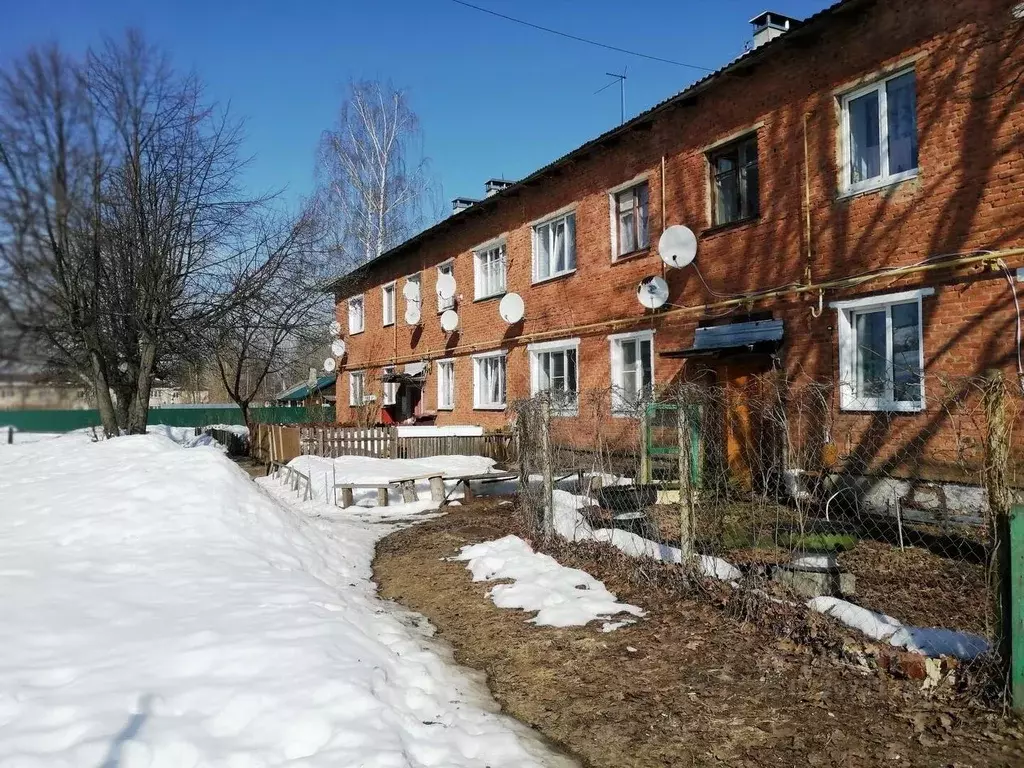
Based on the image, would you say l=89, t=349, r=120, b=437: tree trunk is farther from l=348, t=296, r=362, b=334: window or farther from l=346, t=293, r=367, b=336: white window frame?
l=348, t=296, r=362, b=334: window

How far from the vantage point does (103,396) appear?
1279 centimetres

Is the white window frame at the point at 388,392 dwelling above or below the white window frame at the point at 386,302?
below

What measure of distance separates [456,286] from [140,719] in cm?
1633

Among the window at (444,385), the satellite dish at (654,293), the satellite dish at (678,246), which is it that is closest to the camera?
the satellite dish at (678,246)

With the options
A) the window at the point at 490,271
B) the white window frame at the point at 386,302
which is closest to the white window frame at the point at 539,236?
the window at the point at 490,271

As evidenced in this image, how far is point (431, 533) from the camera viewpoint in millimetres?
9289

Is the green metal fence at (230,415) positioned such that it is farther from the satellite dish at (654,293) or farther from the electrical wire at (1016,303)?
the electrical wire at (1016,303)

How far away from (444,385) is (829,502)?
48.6 ft

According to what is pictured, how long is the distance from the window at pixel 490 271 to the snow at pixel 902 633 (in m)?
13.2

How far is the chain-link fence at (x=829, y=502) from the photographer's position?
13.6ft

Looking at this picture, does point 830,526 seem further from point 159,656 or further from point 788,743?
point 159,656

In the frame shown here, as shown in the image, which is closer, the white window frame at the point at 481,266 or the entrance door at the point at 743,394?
the entrance door at the point at 743,394

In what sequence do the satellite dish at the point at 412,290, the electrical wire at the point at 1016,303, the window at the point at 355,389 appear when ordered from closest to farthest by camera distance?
the electrical wire at the point at 1016,303 < the satellite dish at the point at 412,290 < the window at the point at 355,389

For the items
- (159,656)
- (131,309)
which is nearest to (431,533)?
(159,656)
